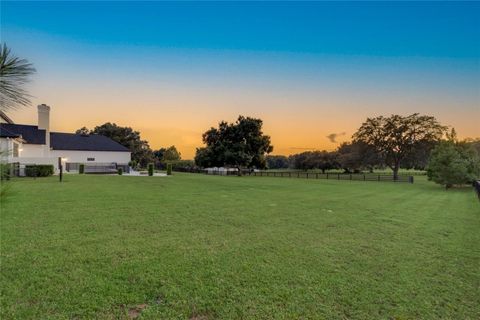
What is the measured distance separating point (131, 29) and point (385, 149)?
3733 centimetres

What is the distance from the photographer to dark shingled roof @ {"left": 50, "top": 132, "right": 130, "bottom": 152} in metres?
34.4

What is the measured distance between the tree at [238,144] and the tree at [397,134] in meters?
15.2

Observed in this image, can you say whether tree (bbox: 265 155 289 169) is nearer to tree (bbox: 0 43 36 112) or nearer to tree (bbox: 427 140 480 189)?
tree (bbox: 427 140 480 189)

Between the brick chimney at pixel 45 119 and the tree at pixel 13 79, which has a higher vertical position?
the brick chimney at pixel 45 119

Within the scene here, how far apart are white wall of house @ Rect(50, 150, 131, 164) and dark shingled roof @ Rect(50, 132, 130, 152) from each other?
0.52 metres

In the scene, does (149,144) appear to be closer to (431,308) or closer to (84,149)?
(84,149)

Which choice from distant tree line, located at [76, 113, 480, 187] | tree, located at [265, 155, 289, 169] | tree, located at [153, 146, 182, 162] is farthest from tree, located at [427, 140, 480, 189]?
tree, located at [265, 155, 289, 169]

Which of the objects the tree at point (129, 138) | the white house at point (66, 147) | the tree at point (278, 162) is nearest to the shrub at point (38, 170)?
the white house at point (66, 147)

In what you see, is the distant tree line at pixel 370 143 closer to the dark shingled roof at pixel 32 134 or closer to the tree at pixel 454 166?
the tree at pixel 454 166

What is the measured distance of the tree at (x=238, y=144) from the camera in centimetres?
4038

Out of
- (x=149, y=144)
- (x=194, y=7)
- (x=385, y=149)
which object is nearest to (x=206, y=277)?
(x=194, y=7)

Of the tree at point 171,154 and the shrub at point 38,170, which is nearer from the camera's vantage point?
the shrub at point 38,170

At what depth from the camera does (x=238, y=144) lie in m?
40.4

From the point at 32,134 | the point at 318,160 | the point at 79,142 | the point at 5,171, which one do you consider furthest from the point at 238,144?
the point at 5,171
